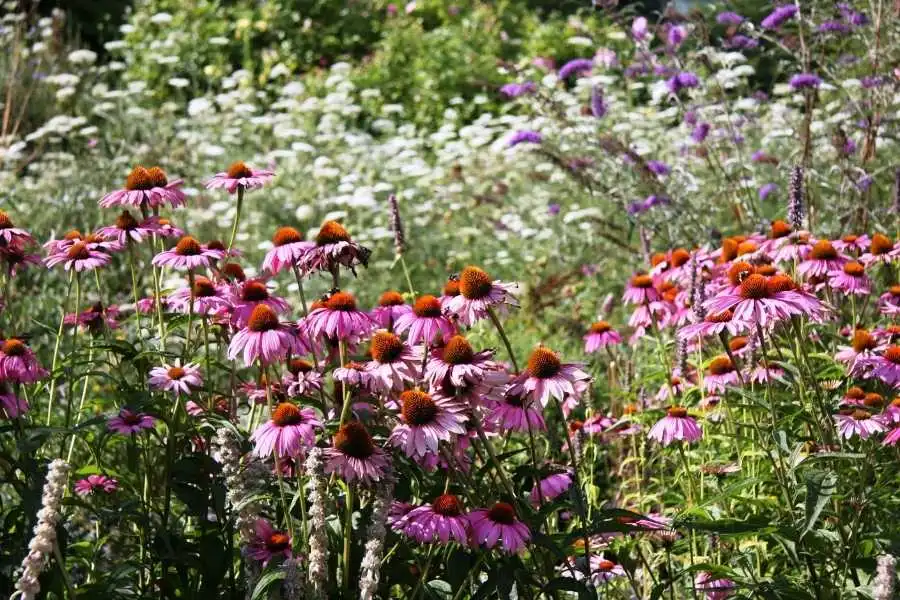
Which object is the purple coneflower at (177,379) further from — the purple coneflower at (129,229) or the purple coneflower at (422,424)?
the purple coneflower at (422,424)

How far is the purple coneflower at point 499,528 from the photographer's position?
1.74 metres

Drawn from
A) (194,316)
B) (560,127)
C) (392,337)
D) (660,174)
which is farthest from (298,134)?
(392,337)

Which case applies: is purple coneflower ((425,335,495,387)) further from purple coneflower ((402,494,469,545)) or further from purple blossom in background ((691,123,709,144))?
purple blossom in background ((691,123,709,144))

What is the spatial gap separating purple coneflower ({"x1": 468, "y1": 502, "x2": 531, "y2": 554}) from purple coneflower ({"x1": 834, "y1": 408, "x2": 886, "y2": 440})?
728mm

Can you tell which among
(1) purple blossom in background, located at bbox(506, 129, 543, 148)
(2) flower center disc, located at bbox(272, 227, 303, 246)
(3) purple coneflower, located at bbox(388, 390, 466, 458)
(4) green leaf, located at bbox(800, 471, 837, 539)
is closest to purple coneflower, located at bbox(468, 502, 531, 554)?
(3) purple coneflower, located at bbox(388, 390, 466, 458)

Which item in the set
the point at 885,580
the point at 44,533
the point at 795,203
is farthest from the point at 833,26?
the point at 44,533

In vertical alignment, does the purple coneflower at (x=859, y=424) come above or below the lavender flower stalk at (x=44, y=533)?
below

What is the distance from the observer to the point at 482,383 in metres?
1.87

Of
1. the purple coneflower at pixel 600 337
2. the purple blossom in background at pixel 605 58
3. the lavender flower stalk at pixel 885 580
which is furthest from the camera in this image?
the purple blossom in background at pixel 605 58

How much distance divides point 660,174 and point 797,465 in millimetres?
3271

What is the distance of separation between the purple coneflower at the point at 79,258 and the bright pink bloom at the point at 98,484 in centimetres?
42

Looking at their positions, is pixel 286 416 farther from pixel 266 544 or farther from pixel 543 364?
pixel 543 364

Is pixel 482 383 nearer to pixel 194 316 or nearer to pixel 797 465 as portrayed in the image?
pixel 797 465

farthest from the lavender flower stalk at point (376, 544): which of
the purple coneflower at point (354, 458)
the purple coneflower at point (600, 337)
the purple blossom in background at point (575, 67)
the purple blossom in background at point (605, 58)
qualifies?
the purple blossom in background at point (605, 58)
